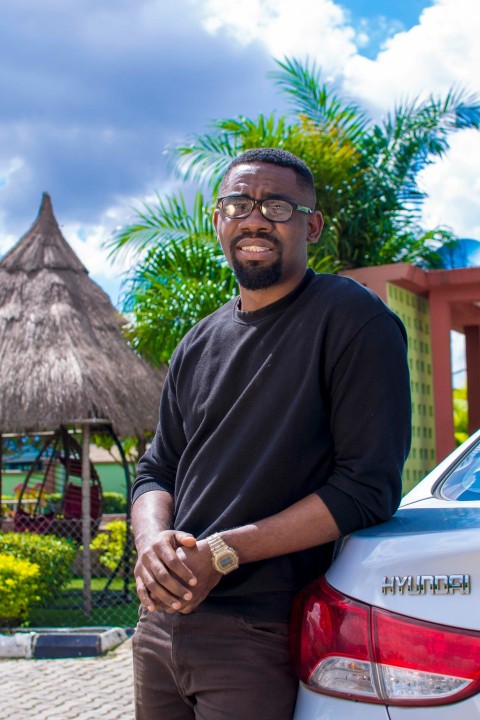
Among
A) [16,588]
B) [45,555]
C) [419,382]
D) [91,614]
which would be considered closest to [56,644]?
[16,588]

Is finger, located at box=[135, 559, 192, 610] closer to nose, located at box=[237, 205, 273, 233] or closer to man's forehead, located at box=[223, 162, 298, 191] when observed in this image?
nose, located at box=[237, 205, 273, 233]

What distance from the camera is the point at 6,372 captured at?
10.9m

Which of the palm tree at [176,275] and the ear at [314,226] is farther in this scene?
the palm tree at [176,275]

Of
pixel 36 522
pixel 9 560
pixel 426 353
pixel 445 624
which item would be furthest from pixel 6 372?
pixel 445 624

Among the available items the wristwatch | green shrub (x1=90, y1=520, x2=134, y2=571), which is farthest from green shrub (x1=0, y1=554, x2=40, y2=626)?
the wristwatch

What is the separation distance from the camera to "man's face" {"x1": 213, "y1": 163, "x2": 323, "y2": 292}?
7.46ft

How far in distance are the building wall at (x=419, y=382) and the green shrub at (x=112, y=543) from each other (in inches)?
173

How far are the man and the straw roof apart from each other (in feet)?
27.3

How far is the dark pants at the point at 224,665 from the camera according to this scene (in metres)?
1.90

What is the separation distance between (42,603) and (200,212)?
432 cm

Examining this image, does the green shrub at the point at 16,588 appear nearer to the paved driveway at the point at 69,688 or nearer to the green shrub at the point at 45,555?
the green shrub at the point at 45,555

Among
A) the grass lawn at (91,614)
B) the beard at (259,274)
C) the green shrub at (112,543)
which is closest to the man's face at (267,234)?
the beard at (259,274)

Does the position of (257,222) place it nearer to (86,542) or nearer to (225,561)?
(225,561)

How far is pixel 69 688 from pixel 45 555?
9.11 ft
